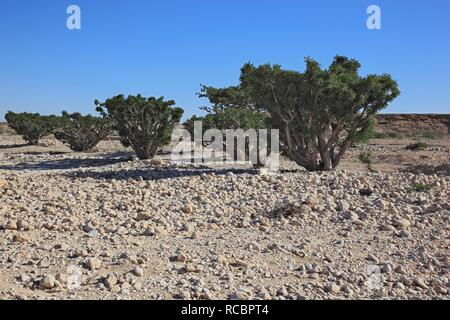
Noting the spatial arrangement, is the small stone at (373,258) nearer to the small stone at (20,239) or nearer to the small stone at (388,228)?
the small stone at (388,228)

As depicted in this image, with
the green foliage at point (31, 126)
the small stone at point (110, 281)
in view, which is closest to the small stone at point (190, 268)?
the small stone at point (110, 281)

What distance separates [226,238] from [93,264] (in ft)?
6.28

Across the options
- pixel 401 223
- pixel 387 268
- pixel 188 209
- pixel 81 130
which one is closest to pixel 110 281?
pixel 387 268

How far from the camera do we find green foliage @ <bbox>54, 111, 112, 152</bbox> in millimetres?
21781

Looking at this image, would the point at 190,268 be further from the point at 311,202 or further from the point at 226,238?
the point at 311,202

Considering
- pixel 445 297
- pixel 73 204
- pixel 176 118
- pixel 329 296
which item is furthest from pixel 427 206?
pixel 176 118

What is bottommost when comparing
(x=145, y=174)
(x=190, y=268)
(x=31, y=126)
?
(x=190, y=268)

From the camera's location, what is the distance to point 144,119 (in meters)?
17.4

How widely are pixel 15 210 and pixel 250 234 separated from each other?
3551 millimetres

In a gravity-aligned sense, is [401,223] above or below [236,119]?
below

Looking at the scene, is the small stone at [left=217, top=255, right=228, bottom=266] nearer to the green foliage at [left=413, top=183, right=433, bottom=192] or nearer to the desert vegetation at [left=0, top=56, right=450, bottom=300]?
the desert vegetation at [left=0, top=56, right=450, bottom=300]

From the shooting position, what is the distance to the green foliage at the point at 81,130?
858 inches

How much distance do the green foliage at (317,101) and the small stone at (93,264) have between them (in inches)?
325

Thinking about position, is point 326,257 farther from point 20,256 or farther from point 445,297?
point 20,256
